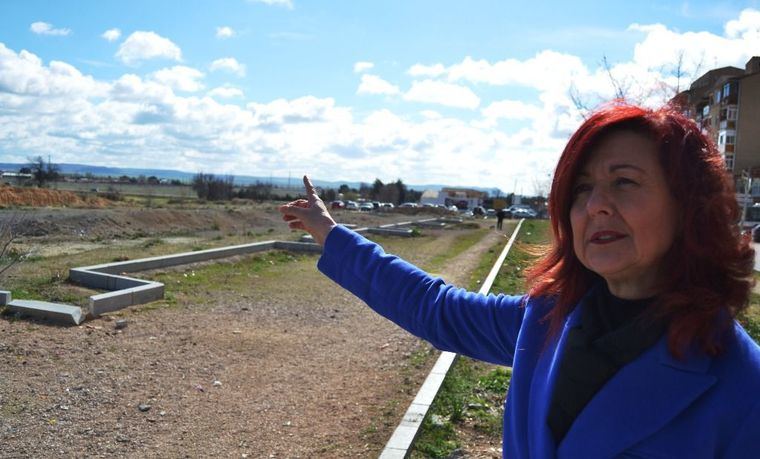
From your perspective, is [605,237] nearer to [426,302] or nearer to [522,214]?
[426,302]

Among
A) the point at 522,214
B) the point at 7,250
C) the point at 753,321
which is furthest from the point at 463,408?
the point at 522,214

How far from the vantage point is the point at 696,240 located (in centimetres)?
140

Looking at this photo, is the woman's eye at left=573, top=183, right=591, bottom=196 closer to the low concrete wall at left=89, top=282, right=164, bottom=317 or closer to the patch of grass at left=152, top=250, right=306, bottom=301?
the low concrete wall at left=89, top=282, right=164, bottom=317

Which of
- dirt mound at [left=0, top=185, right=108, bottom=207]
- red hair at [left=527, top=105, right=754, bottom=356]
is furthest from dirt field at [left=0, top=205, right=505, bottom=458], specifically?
dirt mound at [left=0, top=185, right=108, bottom=207]

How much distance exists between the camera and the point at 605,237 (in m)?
1.52

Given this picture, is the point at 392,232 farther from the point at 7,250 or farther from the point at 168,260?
the point at 7,250

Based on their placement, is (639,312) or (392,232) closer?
(639,312)

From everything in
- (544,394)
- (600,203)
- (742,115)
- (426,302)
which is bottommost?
(544,394)

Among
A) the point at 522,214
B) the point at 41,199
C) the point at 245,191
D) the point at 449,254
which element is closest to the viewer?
the point at 449,254

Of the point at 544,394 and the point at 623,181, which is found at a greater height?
the point at 623,181

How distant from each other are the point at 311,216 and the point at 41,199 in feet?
164

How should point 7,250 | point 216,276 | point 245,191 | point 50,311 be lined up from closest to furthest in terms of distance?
point 50,311, point 7,250, point 216,276, point 245,191

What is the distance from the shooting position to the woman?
1281 millimetres

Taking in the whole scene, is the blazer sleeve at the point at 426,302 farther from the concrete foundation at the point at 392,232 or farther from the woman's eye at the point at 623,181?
the concrete foundation at the point at 392,232
